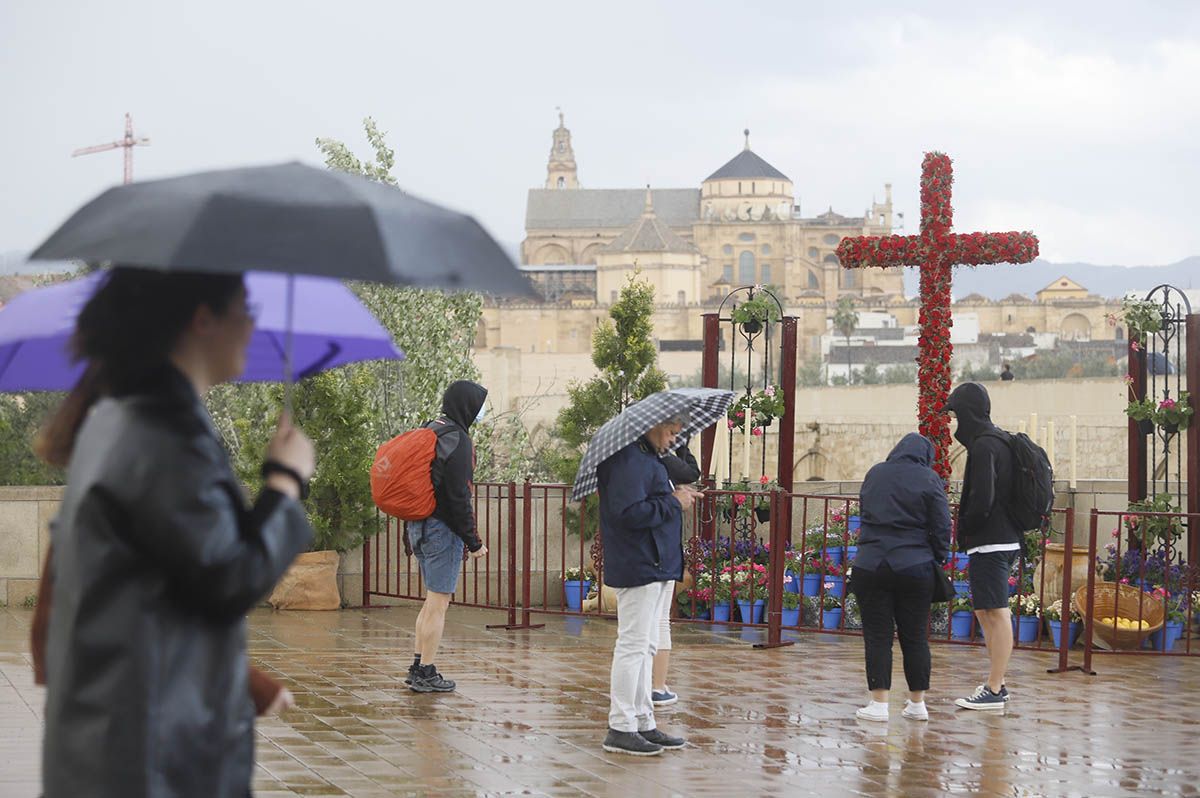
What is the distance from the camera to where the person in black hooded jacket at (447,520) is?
26.4 feet

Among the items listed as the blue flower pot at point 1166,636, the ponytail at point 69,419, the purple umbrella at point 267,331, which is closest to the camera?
the ponytail at point 69,419

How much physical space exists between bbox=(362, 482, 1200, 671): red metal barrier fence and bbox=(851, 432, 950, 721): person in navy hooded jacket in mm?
2262

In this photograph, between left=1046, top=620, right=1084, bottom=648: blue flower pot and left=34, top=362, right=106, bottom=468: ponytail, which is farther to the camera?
left=1046, top=620, right=1084, bottom=648: blue flower pot

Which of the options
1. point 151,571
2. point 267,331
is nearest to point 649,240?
point 267,331

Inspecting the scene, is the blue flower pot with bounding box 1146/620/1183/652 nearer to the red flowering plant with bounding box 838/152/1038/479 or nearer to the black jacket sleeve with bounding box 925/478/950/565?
the red flowering plant with bounding box 838/152/1038/479

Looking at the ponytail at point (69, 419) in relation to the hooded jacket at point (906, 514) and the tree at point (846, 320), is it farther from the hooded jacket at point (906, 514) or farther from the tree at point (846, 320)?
the tree at point (846, 320)

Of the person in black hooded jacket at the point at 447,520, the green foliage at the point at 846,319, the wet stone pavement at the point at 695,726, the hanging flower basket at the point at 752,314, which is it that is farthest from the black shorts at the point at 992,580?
the green foliage at the point at 846,319

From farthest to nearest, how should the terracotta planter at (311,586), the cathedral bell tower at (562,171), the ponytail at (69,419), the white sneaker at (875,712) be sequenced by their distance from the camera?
1. the cathedral bell tower at (562,171)
2. the terracotta planter at (311,586)
3. the white sneaker at (875,712)
4. the ponytail at (69,419)

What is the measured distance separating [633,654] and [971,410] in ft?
8.13

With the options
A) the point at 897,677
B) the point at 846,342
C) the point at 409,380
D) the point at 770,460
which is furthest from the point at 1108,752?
the point at 846,342

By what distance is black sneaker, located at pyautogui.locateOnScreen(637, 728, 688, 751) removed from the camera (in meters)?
6.90

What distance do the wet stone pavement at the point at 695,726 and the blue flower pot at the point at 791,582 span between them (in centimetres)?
121

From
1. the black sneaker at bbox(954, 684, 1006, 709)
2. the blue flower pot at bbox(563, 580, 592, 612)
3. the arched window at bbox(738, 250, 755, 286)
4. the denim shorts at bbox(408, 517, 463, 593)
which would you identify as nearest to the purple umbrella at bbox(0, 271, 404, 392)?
the denim shorts at bbox(408, 517, 463, 593)

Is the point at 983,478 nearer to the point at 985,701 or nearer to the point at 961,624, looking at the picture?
the point at 985,701
